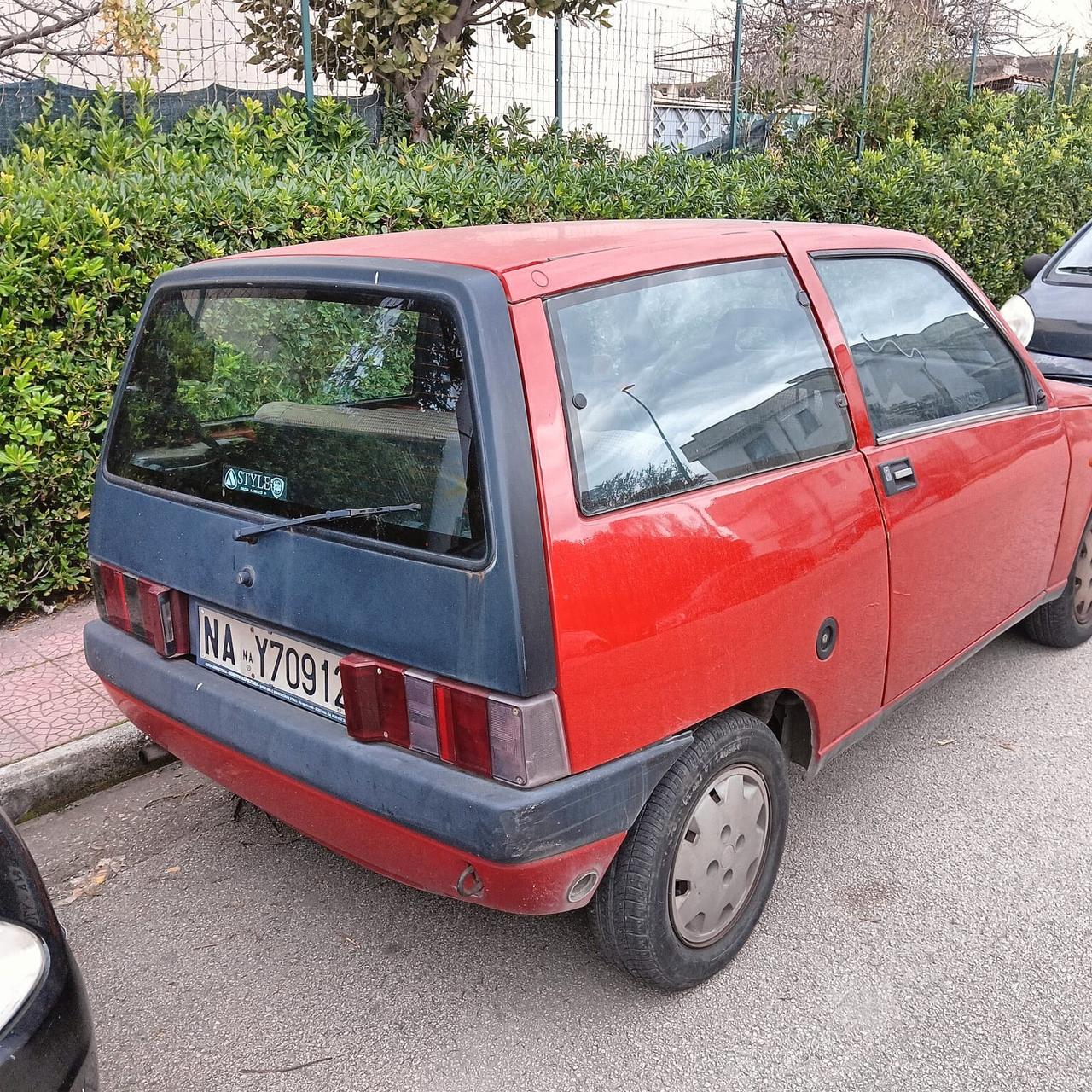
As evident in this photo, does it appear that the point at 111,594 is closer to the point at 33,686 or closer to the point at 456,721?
the point at 456,721

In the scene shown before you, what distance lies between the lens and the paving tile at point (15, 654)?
4094 millimetres

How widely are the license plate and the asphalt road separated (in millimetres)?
749

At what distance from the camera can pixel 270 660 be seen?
7.87 ft

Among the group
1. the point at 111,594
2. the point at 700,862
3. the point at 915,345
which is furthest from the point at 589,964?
the point at 915,345

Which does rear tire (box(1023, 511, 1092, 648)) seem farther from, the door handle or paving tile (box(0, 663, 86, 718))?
paving tile (box(0, 663, 86, 718))

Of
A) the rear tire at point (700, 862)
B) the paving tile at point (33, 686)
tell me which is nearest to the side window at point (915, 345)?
the rear tire at point (700, 862)

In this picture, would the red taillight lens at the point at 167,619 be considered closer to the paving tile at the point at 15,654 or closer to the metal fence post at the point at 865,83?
the paving tile at the point at 15,654

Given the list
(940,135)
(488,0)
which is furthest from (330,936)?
(940,135)

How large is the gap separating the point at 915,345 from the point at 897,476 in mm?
525

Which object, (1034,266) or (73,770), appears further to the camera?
(1034,266)

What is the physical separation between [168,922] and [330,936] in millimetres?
446

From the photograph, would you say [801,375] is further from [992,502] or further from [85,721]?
[85,721]

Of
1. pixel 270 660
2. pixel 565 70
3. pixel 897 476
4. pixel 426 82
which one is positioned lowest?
pixel 270 660

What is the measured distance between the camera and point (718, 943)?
99.6 inches
